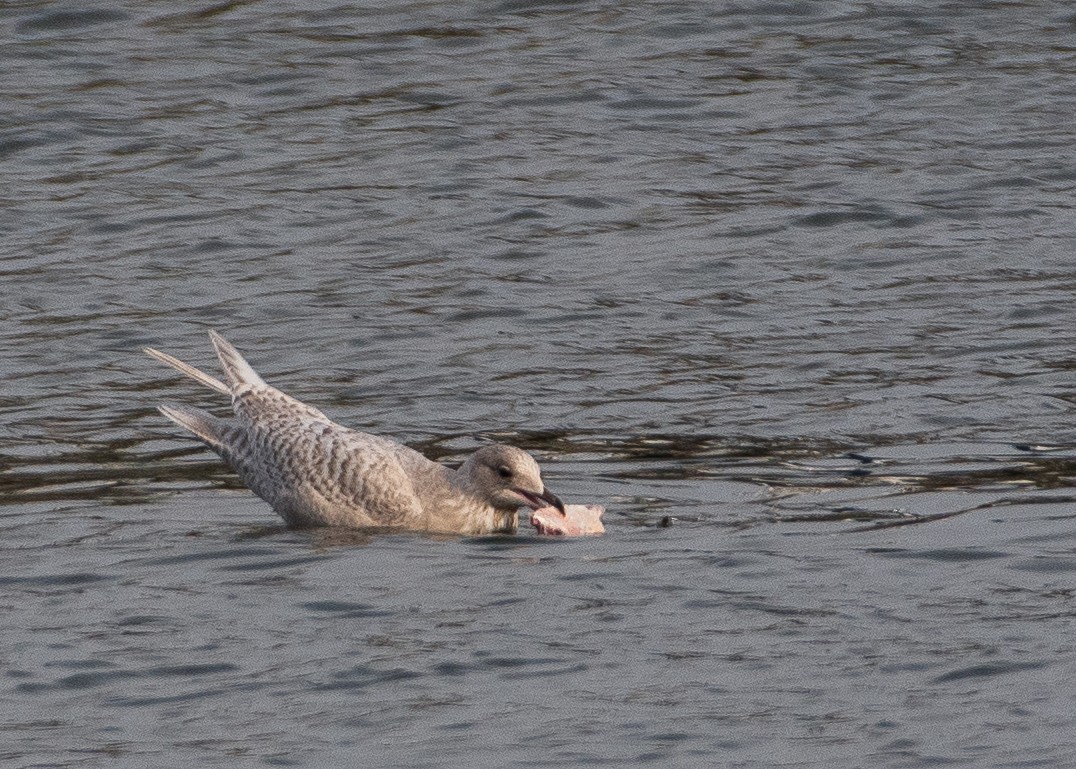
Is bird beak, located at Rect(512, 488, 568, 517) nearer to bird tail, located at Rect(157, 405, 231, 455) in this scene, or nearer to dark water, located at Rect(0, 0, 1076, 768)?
dark water, located at Rect(0, 0, 1076, 768)

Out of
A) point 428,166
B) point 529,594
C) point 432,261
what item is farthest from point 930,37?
point 529,594

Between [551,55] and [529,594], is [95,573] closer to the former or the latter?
[529,594]

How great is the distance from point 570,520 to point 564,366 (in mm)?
3492

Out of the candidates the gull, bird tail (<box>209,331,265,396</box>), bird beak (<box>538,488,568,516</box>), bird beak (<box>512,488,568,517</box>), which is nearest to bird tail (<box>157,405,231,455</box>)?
bird tail (<box>209,331,265,396</box>)

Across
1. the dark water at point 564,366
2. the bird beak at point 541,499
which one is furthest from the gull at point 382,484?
the dark water at point 564,366

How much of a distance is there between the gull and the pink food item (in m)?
0.05

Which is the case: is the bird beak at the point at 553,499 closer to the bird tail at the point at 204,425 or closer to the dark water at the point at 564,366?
the dark water at the point at 564,366

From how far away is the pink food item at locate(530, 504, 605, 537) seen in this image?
34.1ft

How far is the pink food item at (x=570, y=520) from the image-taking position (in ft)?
34.1

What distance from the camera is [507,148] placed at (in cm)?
1894

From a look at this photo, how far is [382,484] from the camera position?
10.9 metres

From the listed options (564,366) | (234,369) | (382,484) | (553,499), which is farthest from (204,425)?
(564,366)

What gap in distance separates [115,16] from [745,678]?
15.4 m

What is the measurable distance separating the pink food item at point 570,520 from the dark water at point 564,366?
116 millimetres
